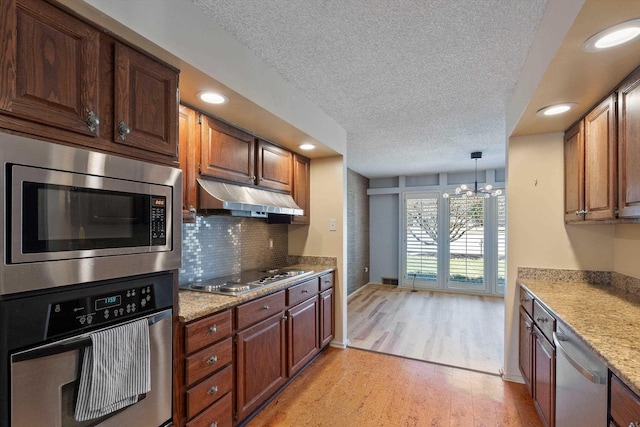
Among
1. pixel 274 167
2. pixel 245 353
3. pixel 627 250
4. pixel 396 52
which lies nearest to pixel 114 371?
pixel 245 353

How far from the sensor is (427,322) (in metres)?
4.25

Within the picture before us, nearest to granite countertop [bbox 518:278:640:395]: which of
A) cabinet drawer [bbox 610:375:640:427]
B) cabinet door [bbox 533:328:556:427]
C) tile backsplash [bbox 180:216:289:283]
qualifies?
cabinet drawer [bbox 610:375:640:427]

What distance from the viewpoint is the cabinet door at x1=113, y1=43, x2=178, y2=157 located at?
4.43 feet

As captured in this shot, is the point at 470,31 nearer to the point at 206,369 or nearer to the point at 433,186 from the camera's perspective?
the point at 206,369

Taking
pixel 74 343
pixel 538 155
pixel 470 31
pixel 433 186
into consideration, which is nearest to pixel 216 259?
pixel 74 343

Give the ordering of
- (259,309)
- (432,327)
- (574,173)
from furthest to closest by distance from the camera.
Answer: (432,327) < (574,173) < (259,309)

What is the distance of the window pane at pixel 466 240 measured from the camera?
5895mm

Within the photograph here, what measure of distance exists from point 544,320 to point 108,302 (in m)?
2.35

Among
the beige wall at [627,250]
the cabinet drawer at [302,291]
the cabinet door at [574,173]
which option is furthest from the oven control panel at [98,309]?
the beige wall at [627,250]

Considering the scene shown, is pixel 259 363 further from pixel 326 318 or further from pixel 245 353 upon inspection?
pixel 326 318

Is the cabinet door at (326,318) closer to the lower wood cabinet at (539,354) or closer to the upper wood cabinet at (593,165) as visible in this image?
the lower wood cabinet at (539,354)

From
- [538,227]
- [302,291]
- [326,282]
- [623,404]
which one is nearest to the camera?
[623,404]

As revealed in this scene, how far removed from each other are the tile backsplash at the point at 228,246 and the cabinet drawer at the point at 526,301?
7.62 ft

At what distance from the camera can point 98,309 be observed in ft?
4.10
